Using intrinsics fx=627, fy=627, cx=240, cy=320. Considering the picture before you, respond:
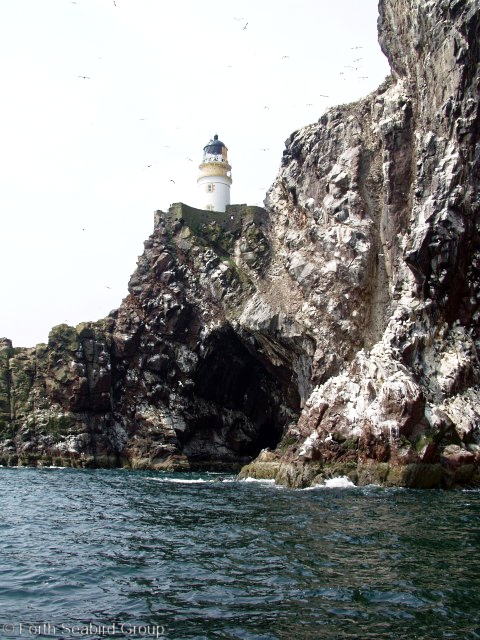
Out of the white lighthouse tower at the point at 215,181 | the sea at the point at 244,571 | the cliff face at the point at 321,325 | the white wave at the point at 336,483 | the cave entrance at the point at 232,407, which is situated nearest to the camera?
the sea at the point at 244,571

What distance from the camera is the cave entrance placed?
60969mm

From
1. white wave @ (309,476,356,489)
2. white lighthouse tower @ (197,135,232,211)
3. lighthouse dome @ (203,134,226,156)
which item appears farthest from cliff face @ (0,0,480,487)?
lighthouse dome @ (203,134,226,156)

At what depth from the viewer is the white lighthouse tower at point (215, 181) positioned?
72.2 metres

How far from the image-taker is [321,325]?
164 ft

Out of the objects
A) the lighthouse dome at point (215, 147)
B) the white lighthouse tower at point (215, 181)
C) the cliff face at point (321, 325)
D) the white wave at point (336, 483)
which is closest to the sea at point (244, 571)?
the white wave at point (336, 483)

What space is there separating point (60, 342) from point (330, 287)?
29.1 meters

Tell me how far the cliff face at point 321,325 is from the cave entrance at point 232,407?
21 centimetres

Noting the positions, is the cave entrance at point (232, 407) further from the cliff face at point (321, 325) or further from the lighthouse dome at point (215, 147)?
the lighthouse dome at point (215, 147)

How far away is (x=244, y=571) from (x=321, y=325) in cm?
3745

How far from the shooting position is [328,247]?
50250 mm

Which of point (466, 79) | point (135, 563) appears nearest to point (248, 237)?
point (466, 79)

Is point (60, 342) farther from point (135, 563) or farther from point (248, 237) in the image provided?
point (135, 563)

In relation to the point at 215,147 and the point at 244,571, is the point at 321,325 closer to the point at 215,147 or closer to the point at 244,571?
the point at 215,147

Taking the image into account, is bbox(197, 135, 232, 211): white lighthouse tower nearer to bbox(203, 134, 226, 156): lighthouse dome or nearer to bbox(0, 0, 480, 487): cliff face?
bbox(203, 134, 226, 156): lighthouse dome
